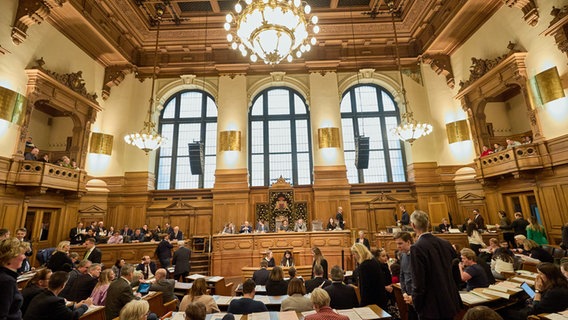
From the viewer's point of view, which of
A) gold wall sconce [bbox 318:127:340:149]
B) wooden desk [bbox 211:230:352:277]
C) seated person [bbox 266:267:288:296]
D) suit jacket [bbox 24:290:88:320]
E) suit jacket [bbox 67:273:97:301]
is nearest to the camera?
suit jacket [bbox 24:290:88:320]

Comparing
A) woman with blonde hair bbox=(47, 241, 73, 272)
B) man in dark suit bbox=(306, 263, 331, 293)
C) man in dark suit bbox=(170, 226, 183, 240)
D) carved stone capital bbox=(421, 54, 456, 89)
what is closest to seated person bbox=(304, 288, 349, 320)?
man in dark suit bbox=(306, 263, 331, 293)

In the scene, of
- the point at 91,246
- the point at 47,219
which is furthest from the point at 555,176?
the point at 47,219

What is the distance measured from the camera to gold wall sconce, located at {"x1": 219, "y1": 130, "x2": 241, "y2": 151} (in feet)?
34.3

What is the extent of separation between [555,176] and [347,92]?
7.26 meters

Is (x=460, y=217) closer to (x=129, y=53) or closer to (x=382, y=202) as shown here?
(x=382, y=202)

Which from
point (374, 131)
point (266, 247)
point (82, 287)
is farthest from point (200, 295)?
point (374, 131)

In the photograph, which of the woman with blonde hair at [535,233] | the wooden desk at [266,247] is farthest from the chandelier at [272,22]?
the woman with blonde hair at [535,233]

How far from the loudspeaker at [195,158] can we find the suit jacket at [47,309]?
8.01m

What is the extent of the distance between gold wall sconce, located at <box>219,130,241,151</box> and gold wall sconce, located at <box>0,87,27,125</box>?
5.63 m

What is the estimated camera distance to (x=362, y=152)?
10383 millimetres

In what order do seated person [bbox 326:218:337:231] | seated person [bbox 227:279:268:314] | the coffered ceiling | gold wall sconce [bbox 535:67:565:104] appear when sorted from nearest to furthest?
seated person [bbox 227:279:268:314] < gold wall sconce [bbox 535:67:565:104] < seated person [bbox 326:218:337:231] < the coffered ceiling

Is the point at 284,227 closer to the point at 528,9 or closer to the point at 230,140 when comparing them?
the point at 230,140

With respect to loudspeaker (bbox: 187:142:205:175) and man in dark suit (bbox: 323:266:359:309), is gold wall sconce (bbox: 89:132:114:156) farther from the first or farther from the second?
man in dark suit (bbox: 323:266:359:309)

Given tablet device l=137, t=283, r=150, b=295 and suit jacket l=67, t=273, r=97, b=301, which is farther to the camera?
tablet device l=137, t=283, r=150, b=295
